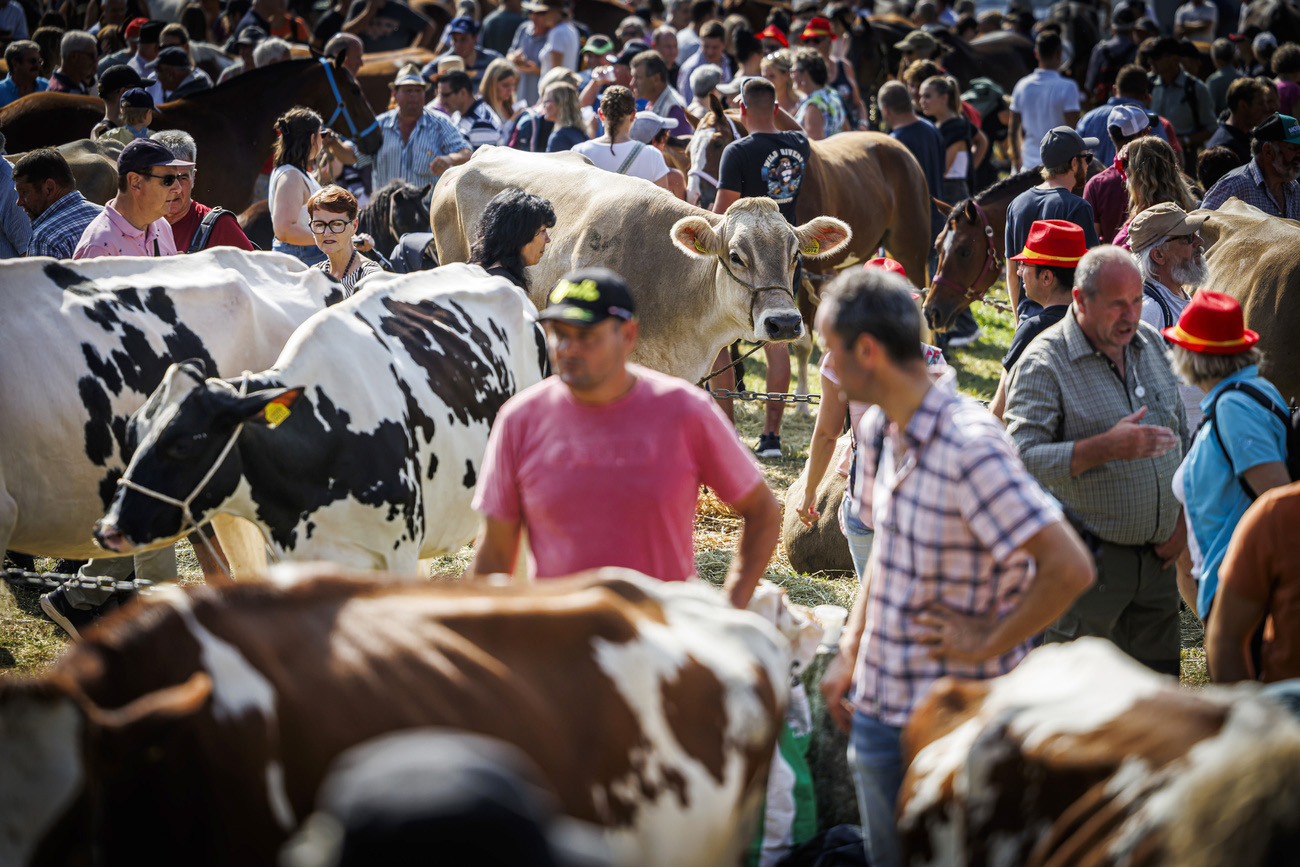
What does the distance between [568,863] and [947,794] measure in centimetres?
133

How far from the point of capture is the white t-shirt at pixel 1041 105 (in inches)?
525

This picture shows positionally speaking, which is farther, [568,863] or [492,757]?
[492,757]

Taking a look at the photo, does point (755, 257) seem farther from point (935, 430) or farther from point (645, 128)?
point (935, 430)

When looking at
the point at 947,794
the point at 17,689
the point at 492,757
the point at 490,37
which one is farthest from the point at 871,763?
the point at 490,37

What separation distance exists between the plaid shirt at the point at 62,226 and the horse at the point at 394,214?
3096 mm

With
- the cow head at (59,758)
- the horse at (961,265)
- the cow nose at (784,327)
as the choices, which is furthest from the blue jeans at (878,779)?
the horse at (961,265)

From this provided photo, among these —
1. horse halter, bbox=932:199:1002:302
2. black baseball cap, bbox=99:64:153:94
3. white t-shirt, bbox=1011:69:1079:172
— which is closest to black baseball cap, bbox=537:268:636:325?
horse halter, bbox=932:199:1002:302

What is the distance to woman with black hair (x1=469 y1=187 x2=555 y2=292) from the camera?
5.75 meters

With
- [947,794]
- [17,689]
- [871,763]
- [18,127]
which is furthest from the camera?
[18,127]

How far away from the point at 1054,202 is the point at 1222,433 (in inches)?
139

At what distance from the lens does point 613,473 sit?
3.25 metres

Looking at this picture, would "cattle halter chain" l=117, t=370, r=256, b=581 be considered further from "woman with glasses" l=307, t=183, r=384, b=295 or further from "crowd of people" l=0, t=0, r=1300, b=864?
"woman with glasses" l=307, t=183, r=384, b=295

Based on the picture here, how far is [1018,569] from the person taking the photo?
2.91 meters

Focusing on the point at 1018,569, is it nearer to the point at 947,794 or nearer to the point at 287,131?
the point at 947,794
